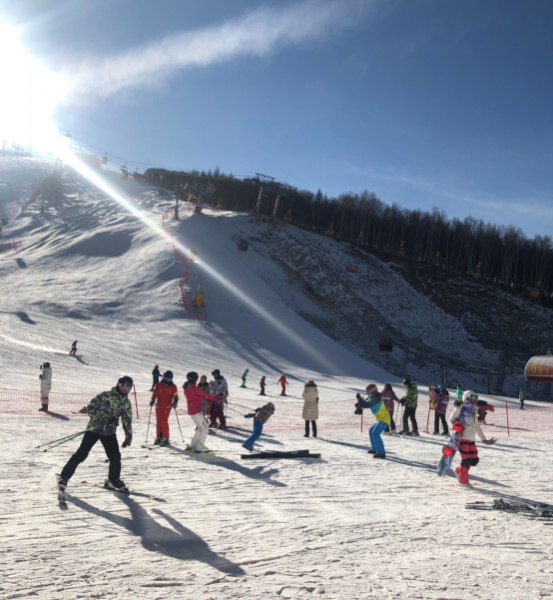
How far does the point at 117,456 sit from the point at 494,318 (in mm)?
54292

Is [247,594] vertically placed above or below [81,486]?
above

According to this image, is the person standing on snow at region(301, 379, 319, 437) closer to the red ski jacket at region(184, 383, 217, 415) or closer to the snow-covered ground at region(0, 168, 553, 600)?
the snow-covered ground at region(0, 168, 553, 600)

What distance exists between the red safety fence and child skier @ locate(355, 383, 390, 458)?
Answer: 4.72 meters

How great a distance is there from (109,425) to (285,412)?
12.1 metres

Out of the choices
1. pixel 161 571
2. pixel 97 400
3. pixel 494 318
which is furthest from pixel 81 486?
pixel 494 318

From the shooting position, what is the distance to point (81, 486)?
7.18 meters

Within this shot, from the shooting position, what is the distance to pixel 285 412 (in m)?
18.3

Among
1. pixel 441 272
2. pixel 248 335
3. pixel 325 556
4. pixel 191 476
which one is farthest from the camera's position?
pixel 441 272

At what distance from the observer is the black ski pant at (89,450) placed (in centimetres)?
661

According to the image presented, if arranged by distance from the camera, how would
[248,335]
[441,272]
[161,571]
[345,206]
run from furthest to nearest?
1. [345,206]
2. [441,272]
3. [248,335]
4. [161,571]

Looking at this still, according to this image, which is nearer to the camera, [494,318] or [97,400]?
[97,400]

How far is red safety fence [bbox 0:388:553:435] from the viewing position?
1507 cm

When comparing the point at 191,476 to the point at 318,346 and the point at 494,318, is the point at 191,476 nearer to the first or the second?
the point at 318,346

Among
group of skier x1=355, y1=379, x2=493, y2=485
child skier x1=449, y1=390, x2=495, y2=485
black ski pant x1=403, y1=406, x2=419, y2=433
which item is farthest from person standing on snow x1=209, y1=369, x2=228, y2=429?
child skier x1=449, y1=390, x2=495, y2=485
